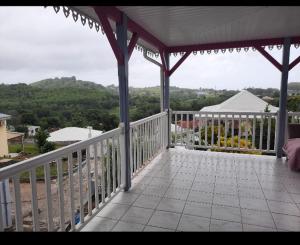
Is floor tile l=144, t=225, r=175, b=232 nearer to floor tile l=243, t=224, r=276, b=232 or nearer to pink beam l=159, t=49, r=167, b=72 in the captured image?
floor tile l=243, t=224, r=276, b=232

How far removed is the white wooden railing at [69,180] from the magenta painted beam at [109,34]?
0.98m

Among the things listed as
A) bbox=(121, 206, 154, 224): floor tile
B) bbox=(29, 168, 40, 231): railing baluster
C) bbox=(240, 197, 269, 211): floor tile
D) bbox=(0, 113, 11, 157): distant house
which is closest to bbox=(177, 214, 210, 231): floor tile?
bbox=(121, 206, 154, 224): floor tile

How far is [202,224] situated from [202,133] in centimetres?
355

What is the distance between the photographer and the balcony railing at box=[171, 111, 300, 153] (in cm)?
498

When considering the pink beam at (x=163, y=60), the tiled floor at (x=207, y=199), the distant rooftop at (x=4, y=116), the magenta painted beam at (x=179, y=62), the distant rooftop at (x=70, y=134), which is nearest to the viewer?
the distant rooftop at (x=4, y=116)

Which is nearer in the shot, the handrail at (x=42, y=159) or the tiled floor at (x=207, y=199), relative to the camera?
the handrail at (x=42, y=159)

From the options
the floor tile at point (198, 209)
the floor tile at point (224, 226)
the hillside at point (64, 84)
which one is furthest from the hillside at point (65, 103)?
the floor tile at point (224, 226)

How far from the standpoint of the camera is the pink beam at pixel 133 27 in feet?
8.85

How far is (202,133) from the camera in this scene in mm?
5793

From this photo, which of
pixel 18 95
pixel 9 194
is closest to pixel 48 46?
pixel 18 95

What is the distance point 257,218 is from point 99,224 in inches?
69.2

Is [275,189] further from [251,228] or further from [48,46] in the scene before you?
[48,46]

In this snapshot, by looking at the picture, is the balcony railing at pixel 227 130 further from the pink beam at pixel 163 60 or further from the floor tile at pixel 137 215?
the floor tile at pixel 137 215
